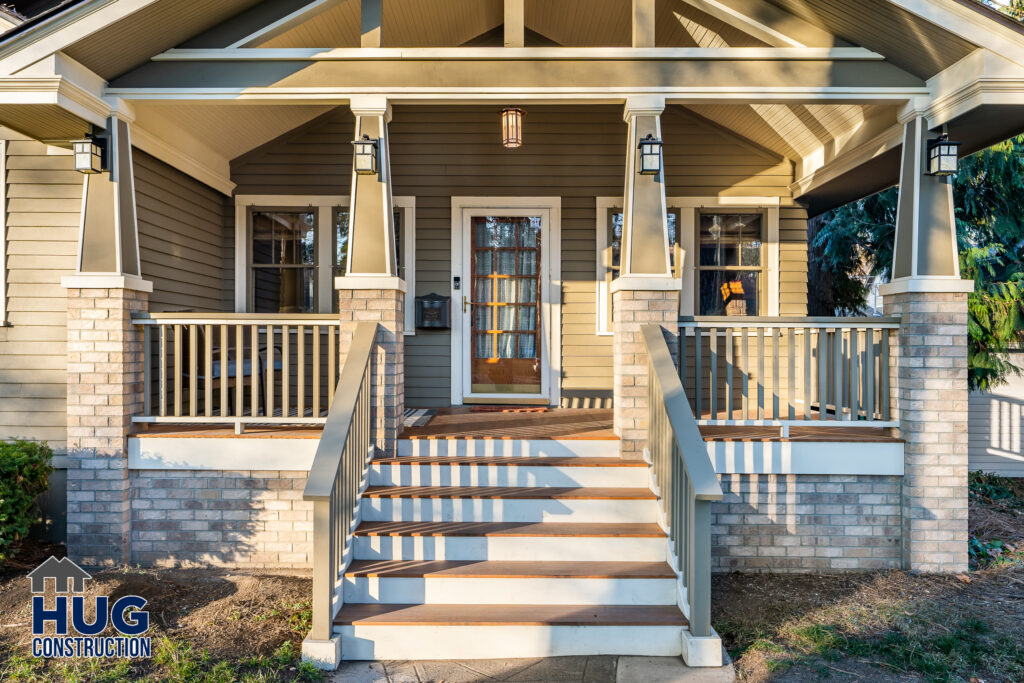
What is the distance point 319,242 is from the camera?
6254 millimetres

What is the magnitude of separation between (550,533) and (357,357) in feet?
4.99

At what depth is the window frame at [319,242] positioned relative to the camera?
6.20m

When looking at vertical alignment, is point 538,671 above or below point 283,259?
below

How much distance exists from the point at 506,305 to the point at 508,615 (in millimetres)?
3448

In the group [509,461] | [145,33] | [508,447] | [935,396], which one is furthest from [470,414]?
[145,33]

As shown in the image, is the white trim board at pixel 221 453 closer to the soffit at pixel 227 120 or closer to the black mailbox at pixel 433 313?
the black mailbox at pixel 433 313

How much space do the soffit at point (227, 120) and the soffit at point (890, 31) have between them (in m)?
3.68

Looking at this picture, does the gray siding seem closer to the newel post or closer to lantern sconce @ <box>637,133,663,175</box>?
lantern sconce @ <box>637,133,663,175</box>

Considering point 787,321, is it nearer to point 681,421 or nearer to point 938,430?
point 938,430

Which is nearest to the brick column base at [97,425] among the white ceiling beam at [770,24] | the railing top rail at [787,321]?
the railing top rail at [787,321]

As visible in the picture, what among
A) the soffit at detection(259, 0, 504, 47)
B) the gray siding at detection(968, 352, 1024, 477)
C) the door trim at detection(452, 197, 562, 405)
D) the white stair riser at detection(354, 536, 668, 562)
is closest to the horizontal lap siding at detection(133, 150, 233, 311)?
the soffit at detection(259, 0, 504, 47)

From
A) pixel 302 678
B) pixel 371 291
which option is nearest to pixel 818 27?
pixel 371 291

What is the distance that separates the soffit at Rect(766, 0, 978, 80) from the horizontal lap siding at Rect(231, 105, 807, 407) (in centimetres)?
192

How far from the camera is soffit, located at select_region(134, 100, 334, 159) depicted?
4789 millimetres
